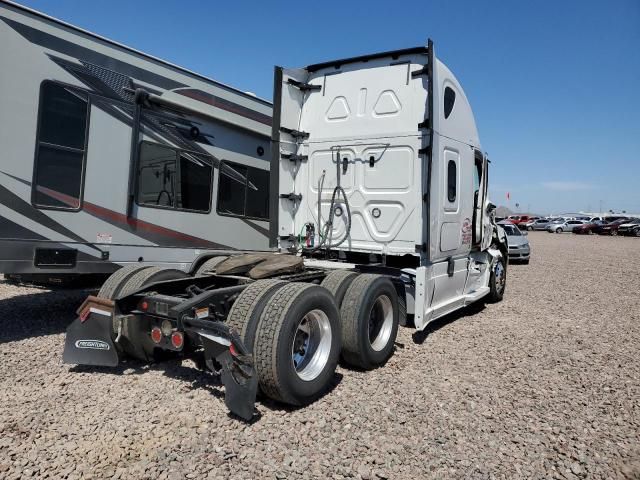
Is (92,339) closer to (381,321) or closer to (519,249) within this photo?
(381,321)

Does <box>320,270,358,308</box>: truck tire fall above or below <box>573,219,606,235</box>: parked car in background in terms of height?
below

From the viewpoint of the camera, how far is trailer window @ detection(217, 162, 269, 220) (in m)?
7.51

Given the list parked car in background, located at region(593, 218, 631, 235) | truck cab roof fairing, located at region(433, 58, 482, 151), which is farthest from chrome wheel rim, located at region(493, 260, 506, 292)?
parked car in background, located at region(593, 218, 631, 235)

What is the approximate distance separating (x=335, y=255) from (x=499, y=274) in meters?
3.94

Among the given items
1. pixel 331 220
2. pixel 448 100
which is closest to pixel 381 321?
pixel 331 220

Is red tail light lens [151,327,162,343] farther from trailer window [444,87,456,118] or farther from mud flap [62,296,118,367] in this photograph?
trailer window [444,87,456,118]

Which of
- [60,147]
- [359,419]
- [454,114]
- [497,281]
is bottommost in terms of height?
[359,419]

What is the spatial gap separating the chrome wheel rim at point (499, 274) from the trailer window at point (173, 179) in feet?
17.3

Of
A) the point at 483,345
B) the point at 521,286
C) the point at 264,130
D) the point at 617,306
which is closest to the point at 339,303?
the point at 483,345

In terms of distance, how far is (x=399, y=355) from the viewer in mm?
5176

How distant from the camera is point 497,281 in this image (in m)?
8.67

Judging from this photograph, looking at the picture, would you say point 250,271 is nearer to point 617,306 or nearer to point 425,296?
point 425,296

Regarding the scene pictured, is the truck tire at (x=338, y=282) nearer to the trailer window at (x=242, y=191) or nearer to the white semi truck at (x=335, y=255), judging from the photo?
the white semi truck at (x=335, y=255)

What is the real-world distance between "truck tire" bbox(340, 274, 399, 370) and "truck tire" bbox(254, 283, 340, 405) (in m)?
0.43
